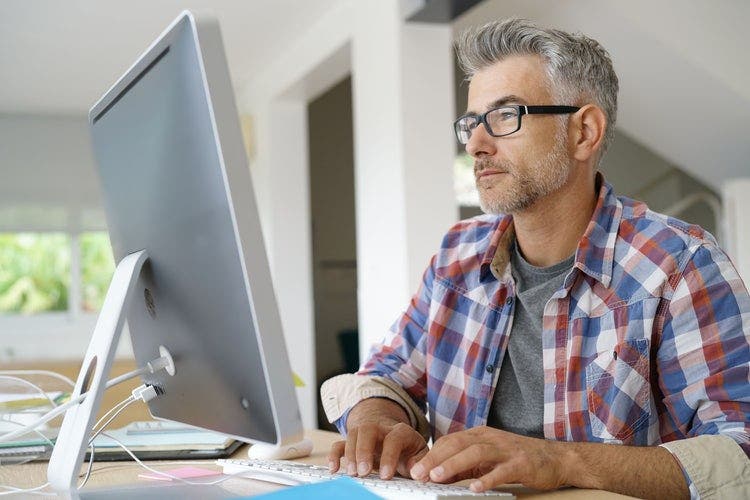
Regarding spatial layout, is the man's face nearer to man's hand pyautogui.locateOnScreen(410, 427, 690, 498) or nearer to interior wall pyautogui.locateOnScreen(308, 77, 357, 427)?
man's hand pyautogui.locateOnScreen(410, 427, 690, 498)

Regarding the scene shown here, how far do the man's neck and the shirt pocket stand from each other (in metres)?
0.29

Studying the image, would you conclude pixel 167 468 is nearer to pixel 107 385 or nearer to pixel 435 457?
pixel 107 385

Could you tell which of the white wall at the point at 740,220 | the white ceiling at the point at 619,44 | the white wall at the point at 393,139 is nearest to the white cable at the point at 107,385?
the white wall at the point at 393,139

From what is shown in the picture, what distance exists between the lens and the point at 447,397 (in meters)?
1.49

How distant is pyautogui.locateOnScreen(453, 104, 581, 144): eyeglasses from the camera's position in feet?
4.91

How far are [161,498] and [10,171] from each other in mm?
6897

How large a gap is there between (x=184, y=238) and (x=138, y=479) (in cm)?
37

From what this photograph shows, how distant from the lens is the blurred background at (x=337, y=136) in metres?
4.05

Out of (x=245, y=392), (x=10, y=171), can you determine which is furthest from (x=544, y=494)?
(x=10, y=171)

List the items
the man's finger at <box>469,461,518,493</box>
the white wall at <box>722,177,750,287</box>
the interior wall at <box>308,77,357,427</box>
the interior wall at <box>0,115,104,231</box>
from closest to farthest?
the man's finger at <box>469,461,518,493</box>, the white wall at <box>722,177,750,287</box>, the interior wall at <box>0,115,104,231</box>, the interior wall at <box>308,77,357,427</box>

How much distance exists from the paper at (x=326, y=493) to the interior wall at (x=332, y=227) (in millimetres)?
6417

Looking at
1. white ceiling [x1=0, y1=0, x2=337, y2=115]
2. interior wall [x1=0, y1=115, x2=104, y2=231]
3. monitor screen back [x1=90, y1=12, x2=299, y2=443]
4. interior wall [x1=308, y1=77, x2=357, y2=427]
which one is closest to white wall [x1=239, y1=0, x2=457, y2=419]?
white ceiling [x1=0, y1=0, x2=337, y2=115]

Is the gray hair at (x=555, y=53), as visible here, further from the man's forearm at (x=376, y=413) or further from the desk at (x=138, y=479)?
the desk at (x=138, y=479)

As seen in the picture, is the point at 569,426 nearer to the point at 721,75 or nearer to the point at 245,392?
the point at 245,392
